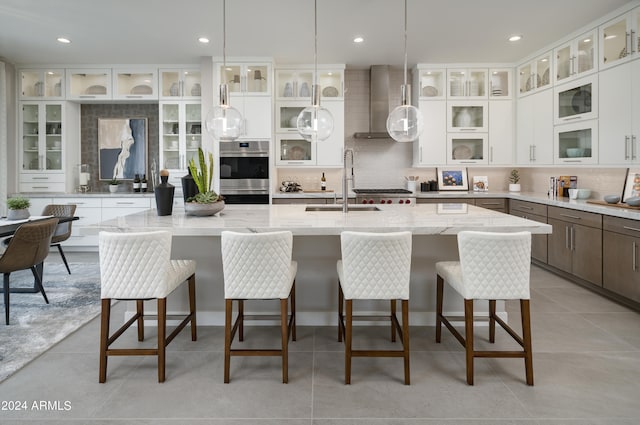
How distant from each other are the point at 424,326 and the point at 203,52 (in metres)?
4.56

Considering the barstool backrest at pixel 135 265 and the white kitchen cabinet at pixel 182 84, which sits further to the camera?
the white kitchen cabinet at pixel 182 84

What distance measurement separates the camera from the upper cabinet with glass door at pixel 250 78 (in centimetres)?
586

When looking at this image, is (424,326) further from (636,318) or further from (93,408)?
(93,408)

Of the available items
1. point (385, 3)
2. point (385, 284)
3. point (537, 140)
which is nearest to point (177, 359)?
point (385, 284)

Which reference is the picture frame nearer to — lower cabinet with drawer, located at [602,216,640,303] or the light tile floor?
lower cabinet with drawer, located at [602,216,640,303]

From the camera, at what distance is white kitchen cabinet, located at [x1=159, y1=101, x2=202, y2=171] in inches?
247

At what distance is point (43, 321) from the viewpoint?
350cm

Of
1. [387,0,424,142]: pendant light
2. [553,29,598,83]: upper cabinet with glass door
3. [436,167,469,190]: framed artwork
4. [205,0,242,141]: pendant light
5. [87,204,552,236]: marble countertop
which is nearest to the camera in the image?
[87,204,552,236]: marble countertop

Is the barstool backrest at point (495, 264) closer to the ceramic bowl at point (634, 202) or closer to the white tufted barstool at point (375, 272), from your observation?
the white tufted barstool at point (375, 272)

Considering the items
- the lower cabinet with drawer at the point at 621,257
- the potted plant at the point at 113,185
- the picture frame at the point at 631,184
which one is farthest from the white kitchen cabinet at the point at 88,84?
the picture frame at the point at 631,184

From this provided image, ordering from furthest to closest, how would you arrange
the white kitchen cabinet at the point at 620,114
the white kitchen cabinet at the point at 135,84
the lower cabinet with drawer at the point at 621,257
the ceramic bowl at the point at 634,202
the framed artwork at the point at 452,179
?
the framed artwork at the point at 452,179 < the white kitchen cabinet at the point at 135,84 < the white kitchen cabinet at the point at 620,114 < the ceramic bowl at the point at 634,202 < the lower cabinet with drawer at the point at 621,257

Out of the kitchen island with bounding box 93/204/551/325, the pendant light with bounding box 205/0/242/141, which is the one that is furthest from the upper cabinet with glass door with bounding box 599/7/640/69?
the pendant light with bounding box 205/0/242/141

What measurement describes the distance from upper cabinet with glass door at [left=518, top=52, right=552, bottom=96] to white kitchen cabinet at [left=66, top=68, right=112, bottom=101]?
20.2 ft

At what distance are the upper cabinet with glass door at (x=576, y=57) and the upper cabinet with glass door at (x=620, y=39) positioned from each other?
13 cm
